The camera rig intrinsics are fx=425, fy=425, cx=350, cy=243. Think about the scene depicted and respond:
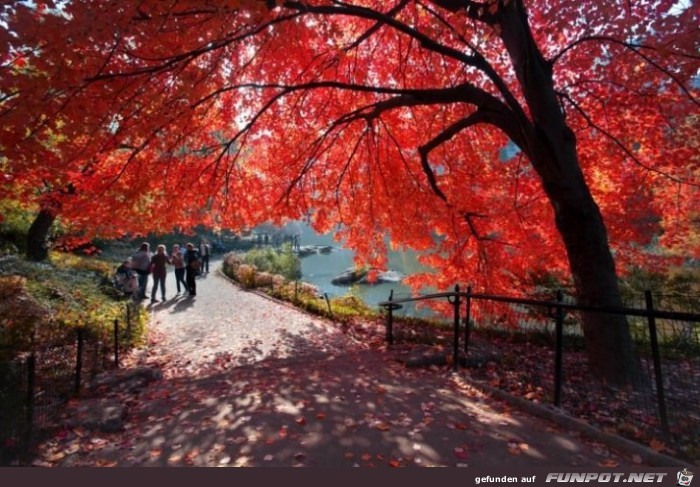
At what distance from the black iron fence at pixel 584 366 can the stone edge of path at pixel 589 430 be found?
0.70 feet

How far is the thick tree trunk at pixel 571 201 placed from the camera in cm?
526

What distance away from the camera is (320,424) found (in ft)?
12.7

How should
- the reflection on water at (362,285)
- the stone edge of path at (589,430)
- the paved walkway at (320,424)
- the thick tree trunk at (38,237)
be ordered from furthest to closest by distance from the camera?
the reflection on water at (362,285) < the thick tree trunk at (38,237) < the paved walkway at (320,424) < the stone edge of path at (589,430)

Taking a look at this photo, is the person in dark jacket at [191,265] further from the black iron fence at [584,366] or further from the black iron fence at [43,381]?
the black iron fence at [584,366]

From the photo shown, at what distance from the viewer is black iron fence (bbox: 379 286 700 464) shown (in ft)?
11.1

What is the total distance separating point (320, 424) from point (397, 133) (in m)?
7.78

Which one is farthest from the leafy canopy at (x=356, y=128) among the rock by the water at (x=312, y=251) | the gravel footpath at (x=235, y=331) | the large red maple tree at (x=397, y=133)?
the rock by the water at (x=312, y=251)

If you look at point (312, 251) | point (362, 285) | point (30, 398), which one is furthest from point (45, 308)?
point (312, 251)

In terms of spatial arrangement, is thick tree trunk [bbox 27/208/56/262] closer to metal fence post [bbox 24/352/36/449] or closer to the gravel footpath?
the gravel footpath

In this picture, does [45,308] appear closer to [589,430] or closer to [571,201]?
[589,430]

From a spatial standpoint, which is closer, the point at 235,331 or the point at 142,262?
the point at 235,331

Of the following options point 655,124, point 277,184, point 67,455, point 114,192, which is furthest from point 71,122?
point 655,124

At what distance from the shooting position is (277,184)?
10.6 meters

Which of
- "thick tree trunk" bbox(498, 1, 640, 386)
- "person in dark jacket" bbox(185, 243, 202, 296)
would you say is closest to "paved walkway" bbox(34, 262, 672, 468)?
"thick tree trunk" bbox(498, 1, 640, 386)
